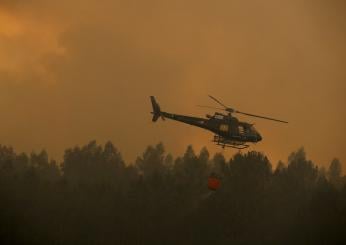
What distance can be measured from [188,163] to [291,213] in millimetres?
31230

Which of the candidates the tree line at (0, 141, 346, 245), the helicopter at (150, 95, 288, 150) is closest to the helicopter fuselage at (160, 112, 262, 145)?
the helicopter at (150, 95, 288, 150)

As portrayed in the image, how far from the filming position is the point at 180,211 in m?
130

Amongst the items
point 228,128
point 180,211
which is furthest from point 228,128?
point 180,211

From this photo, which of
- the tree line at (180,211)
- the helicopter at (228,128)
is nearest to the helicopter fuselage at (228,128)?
the helicopter at (228,128)

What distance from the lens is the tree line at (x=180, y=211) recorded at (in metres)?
126

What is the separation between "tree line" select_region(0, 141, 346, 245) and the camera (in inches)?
4975

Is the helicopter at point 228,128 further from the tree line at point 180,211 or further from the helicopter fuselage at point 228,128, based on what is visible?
the tree line at point 180,211

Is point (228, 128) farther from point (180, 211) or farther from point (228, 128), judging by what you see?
point (180, 211)

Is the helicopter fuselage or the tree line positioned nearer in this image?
the helicopter fuselage

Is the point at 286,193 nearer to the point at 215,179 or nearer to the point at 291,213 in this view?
the point at 291,213

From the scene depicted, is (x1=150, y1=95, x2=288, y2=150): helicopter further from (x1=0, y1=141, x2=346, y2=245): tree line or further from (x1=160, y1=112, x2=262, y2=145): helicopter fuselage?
(x1=0, y1=141, x2=346, y2=245): tree line

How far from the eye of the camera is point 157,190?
13450 cm

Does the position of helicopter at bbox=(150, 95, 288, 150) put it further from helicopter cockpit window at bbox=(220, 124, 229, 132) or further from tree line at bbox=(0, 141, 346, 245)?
tree line at bbox=(0, 141, 346, 245)

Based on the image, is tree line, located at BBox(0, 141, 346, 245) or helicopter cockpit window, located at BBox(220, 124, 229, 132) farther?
tree line, located at BBox(0, 141, 346, 245)
